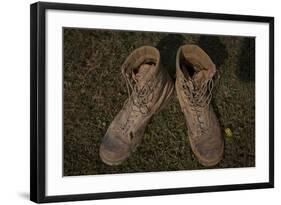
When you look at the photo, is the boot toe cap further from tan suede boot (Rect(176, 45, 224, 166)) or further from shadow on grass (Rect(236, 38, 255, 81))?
shadow on grass (Rect(236, 38, 255, 81))

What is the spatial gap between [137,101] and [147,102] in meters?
0.04

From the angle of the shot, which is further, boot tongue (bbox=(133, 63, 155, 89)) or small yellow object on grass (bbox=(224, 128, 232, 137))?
small yellow object on grass (bbox=(224, 128, 232, 137))

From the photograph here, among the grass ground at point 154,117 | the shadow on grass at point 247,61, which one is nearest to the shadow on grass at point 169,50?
the grass ground at point 154,117

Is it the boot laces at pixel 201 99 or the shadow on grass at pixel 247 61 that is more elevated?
the shadow on grass at pixel 247 61

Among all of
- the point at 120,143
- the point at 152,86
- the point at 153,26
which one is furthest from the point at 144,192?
the point at 153,26

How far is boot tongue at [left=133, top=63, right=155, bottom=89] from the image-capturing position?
8.46 ft

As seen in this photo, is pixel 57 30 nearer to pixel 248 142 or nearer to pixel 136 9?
pixel 136 9

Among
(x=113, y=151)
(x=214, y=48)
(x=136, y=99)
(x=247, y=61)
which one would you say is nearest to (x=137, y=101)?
(x=136, y=99)

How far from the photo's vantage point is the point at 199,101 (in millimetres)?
2686

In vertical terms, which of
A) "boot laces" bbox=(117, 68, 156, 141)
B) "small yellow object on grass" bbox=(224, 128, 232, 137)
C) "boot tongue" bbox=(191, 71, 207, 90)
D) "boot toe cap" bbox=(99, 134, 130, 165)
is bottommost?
"boot toe cap" bbox=(99, 134, 130, 165)

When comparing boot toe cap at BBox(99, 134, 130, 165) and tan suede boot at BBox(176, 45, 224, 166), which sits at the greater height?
tan suede boot at BBox(176, 45, 224, 166)

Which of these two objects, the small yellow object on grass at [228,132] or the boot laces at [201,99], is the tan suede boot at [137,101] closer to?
the boot laces at [201,99]

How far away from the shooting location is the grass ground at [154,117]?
2.47 metres

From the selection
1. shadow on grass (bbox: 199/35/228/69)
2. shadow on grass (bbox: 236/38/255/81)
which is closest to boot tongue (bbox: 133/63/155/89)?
shadow on grass (bbox: 199/35/228/69)
